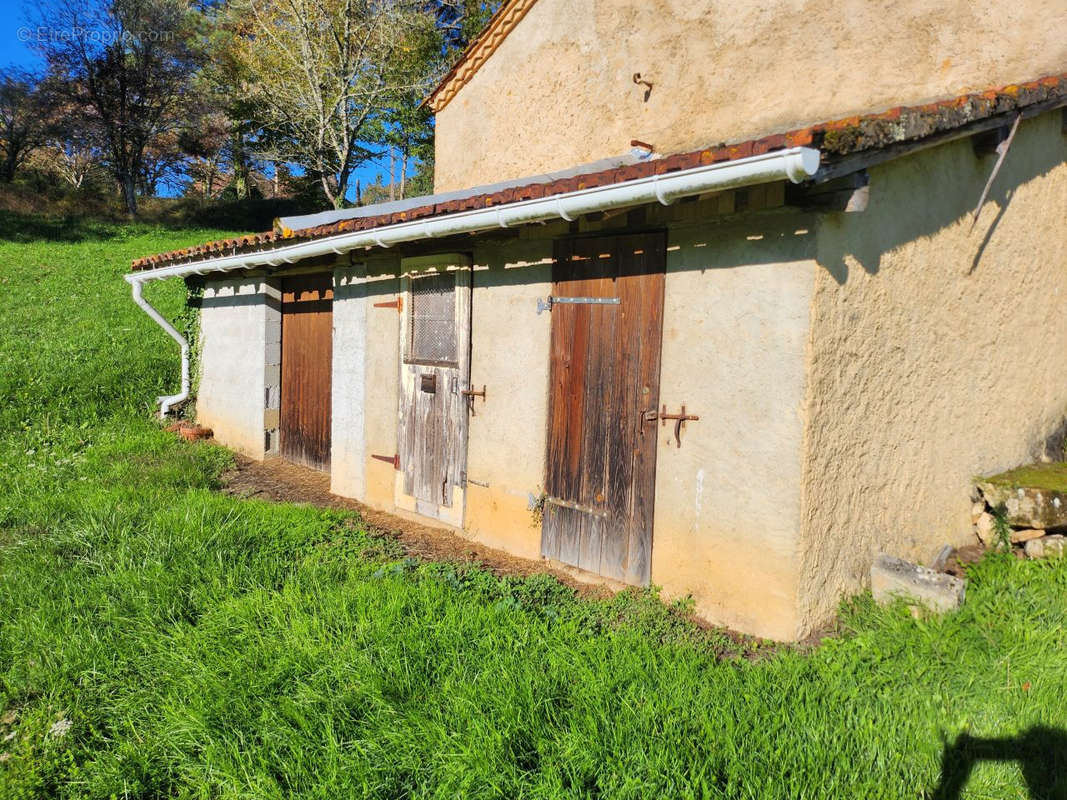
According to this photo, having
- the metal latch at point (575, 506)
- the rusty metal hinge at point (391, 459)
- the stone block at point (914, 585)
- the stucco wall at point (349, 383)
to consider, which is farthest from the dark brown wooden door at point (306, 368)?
the stone block at point (914, 585)

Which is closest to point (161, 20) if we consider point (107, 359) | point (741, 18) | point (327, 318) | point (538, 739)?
point (107, 359)

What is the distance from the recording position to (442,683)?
3.21 metres

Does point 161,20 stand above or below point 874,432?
above

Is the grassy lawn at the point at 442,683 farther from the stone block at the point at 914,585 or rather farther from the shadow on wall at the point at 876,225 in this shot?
the shadow on wall at the point at 876,225

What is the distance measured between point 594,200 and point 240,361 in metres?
7.20

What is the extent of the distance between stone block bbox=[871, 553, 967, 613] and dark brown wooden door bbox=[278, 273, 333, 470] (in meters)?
6.39

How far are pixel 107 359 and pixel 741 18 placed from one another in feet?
34.6

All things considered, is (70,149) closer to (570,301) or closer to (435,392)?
(435,392)

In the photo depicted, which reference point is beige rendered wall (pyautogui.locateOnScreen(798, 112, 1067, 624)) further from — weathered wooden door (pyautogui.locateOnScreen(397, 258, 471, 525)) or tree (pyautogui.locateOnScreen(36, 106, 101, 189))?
tree (pyautogui.locateOnScreen(36, 106, 101, 189))

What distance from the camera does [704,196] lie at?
4328mm

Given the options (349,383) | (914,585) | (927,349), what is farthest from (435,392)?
(914,585)

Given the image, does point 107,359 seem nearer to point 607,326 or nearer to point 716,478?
point 607,326

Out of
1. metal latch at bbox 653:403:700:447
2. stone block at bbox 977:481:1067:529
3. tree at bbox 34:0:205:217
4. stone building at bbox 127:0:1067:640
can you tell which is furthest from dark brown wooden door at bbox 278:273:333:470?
tree at bbox 34:0:205:217

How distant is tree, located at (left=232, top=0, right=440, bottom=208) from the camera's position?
747 inches
